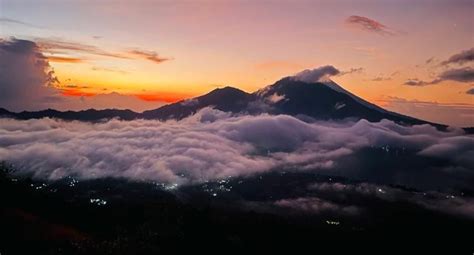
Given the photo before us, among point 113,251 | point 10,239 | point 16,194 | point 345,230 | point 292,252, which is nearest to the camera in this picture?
point 113,251

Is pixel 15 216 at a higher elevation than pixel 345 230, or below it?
higher

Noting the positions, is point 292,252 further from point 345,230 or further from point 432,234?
point 432,234

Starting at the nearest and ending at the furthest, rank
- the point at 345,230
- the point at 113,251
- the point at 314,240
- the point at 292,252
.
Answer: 1. the point at 113,251
2. the point at 292,252
3. the point at 314,240
4. the point at 345,230

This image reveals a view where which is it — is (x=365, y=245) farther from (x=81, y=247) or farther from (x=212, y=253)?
(x=81, y=247)

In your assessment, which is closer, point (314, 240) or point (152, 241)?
point (152, 241)

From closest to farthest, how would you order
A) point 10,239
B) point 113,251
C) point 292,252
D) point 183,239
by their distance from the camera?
point 113,251 < point 10,239 < point 183,239 < point 292,252

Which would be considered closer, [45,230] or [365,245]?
[45,230]

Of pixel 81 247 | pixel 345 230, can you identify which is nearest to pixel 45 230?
pixel 81 247

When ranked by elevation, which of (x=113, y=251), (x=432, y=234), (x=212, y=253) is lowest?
(x=432, y=234)

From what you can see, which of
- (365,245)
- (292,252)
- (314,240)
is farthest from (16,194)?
(365,245)
